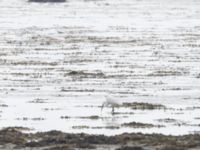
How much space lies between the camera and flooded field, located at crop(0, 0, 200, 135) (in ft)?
66.9

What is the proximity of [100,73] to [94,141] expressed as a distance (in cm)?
1291

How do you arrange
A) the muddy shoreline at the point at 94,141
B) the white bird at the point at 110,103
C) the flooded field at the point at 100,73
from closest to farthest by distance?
1. the muddy shoreline at the point at 94,141
2. the flooded field at the point at 100,73
3. the white bird at the point at 110,103

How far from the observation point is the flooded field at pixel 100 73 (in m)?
20.4

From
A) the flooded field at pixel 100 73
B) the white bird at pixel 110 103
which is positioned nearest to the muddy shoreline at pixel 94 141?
the flooded field at pixel 100 73

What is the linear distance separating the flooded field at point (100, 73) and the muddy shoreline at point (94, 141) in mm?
828

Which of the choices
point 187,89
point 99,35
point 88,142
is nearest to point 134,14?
point 99,35

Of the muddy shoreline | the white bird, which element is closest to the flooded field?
the white bird

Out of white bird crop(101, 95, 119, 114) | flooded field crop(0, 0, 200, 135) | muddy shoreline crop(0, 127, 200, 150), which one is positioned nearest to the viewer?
muddy shoreline crop(0, 127, 200, 150)

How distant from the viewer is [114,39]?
44.9 metres

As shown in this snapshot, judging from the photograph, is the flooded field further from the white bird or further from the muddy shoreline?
the muddy shoreline

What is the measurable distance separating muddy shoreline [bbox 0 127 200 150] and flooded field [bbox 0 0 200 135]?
0.83 meters

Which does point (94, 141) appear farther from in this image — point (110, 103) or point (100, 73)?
point (100, 73)

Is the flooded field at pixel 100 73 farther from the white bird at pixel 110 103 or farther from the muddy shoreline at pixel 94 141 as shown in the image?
the muddy shoreline at pixel 94 141

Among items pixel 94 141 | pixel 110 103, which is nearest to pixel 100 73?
pixel 110 103
